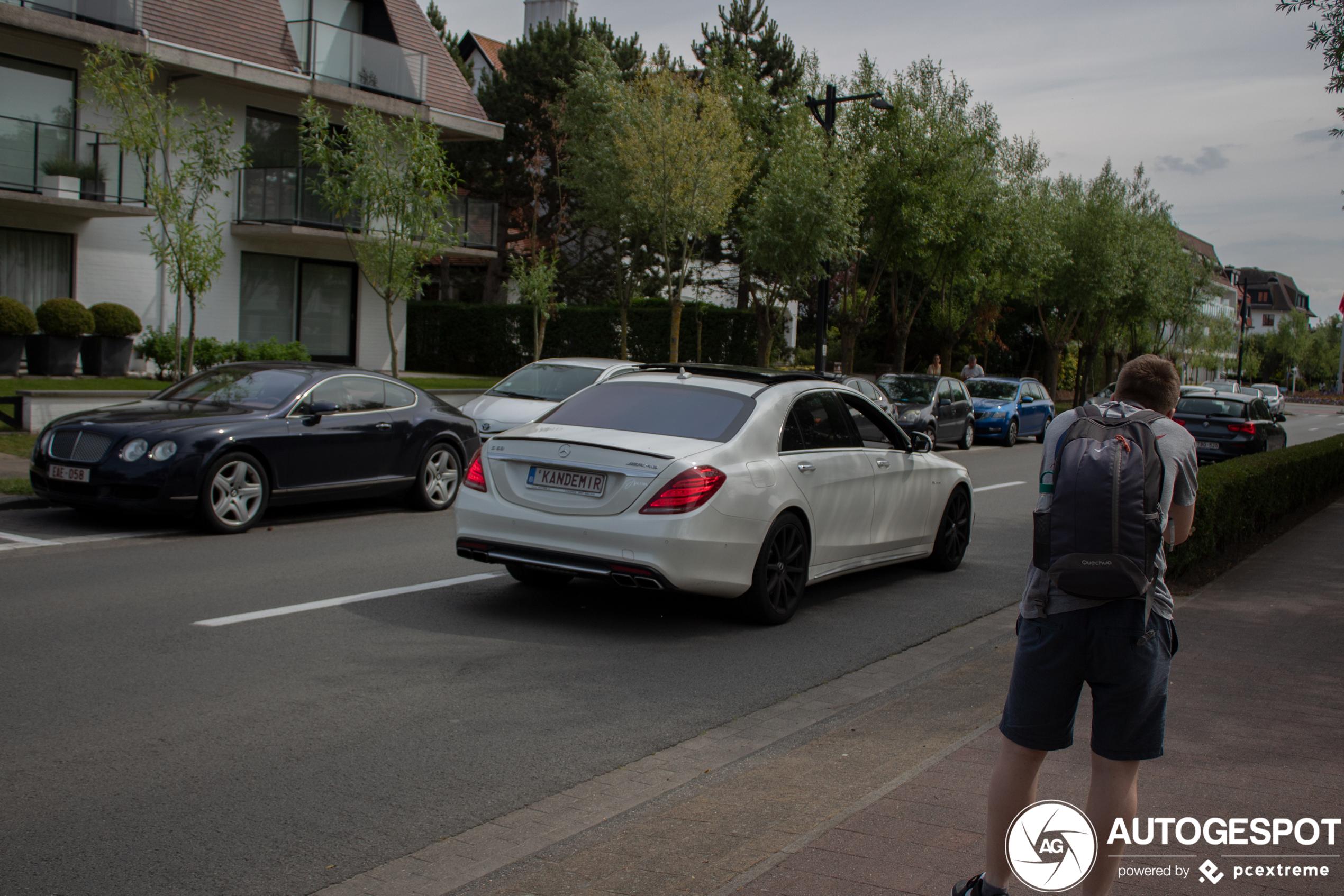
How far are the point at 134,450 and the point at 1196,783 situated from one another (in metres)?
8.51

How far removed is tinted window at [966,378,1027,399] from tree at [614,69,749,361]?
7.56m

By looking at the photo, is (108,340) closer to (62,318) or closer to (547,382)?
(62,318)

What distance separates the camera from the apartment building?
20.7 m

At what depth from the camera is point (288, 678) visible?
5.80 m

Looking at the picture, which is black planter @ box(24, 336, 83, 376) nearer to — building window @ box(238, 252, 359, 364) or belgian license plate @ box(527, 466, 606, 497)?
building window @ box(238, 252, 359, 364)

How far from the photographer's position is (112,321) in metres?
21.0

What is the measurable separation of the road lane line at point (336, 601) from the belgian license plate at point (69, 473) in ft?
11.4

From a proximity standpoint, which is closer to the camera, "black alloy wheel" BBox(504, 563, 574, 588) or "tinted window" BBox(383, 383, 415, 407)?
"black alloy wheel" BBox(504, 563, 574, 588)

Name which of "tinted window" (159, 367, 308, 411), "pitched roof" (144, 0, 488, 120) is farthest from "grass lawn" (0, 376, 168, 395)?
"pitched roof" (144, 0, 488, 120)

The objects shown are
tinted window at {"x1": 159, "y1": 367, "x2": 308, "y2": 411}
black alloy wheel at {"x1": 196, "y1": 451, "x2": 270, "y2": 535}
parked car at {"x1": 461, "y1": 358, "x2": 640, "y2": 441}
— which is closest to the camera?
black alloy wheel at {"x1": 196, "y1": 451, "x2": 270, "y2": 535}

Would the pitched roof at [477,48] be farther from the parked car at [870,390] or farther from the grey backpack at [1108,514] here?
the grey backpack at [1108,514]

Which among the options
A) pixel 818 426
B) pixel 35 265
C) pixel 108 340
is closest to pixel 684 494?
pixel 818 426

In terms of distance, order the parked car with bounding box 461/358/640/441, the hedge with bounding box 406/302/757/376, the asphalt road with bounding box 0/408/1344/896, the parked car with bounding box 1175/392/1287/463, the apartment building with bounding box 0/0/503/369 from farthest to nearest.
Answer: the hedge with bounding box 406/302/757/376, the parked car with bounding box 1175/392/1287/463, the apartment building with bounding box 0/0/503/369, the parked car with bounding box 461/358/640/441, the asphalt road with bounding box 0/408/1344/896

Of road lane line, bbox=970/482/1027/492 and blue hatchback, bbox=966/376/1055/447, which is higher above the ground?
blue hatchback, bbox=966/376/1055/447
